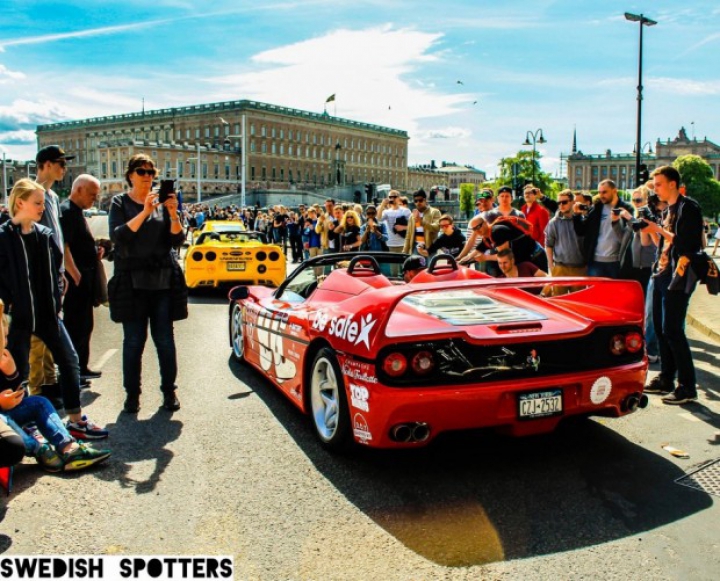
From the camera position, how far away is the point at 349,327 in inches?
182

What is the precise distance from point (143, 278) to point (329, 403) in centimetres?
205

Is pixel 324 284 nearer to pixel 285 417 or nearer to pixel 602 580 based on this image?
pixel 285 417

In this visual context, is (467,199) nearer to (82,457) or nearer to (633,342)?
(633,342)

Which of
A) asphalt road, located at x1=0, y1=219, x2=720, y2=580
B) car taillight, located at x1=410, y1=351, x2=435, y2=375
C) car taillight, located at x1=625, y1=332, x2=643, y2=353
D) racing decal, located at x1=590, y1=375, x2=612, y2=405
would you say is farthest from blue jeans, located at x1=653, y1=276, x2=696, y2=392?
car taillight, located at x1=410, y1=351, x2=435, y2=375


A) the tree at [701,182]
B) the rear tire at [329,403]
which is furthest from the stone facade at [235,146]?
the rear tire at [329,403]

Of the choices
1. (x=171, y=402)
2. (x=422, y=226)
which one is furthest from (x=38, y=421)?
(x=422, y=226)

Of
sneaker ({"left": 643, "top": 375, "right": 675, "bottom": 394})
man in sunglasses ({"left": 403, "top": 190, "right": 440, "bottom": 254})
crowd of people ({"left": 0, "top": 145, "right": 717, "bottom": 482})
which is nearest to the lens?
crowd of people ({"left": 0, "top": 145, "right": 717, "bottom": 482})

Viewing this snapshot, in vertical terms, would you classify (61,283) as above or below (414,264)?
below

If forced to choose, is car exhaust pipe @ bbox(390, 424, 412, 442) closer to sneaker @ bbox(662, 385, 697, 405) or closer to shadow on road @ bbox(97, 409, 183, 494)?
shadow on road @ bbox(97, 409, 183, 494)

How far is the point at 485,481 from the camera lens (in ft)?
14.7

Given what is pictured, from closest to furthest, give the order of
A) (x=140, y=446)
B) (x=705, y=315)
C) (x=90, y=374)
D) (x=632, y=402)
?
(x=632, y=402) → (x=140, y=446) → (x=90, y=374) → (x=705, y=315)

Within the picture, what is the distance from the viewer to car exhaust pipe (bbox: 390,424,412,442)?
4301 mm

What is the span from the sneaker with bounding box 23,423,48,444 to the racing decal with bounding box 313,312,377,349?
1.89 m

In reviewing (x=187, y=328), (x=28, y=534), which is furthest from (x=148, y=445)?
(x=187, y=328)
